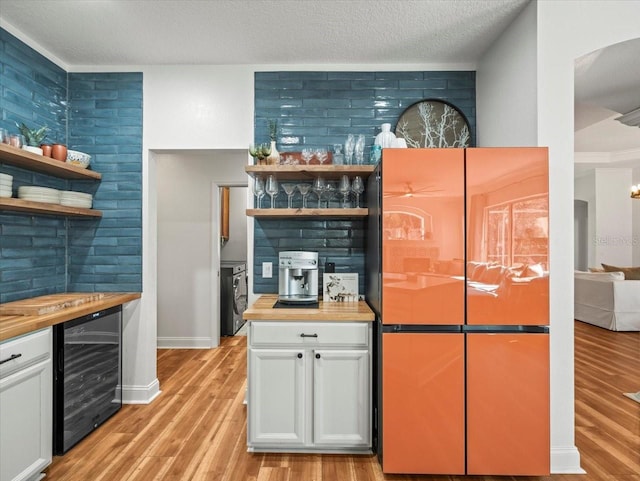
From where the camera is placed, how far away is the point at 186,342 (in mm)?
4551

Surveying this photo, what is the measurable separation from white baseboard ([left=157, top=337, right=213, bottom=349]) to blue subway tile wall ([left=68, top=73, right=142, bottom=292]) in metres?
1.68

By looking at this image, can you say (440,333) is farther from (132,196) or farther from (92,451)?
(132,196)

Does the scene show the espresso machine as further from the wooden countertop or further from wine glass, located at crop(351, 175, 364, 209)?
wine glass, located at crop(351, 175, 364, 209)

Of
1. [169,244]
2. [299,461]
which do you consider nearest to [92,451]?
[299,461]

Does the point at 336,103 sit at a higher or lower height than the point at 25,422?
higher

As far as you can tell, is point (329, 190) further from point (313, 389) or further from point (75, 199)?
point (75, 199)

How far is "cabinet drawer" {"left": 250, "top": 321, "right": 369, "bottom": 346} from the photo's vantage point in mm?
2268

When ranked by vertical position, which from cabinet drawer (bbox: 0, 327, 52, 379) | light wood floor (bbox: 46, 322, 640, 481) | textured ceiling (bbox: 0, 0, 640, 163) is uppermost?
textured ceiling (bbox: 0, 0, 640, 163)

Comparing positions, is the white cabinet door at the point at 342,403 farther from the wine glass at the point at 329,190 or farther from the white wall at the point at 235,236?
the white wall at the point at 235,236

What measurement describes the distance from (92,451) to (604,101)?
192 inches

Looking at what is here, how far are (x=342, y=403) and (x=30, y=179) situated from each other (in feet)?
8.83

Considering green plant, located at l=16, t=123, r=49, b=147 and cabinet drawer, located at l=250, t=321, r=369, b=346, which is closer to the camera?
cabinet drawer, located at l=250, t=321, r=369, b=346

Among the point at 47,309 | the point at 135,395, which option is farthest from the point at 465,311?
the point at 135,395

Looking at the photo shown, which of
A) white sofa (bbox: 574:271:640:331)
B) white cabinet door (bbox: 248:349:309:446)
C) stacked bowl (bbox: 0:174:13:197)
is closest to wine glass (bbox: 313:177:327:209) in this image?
white cabinet door (bbox: 248:349:309:446)
